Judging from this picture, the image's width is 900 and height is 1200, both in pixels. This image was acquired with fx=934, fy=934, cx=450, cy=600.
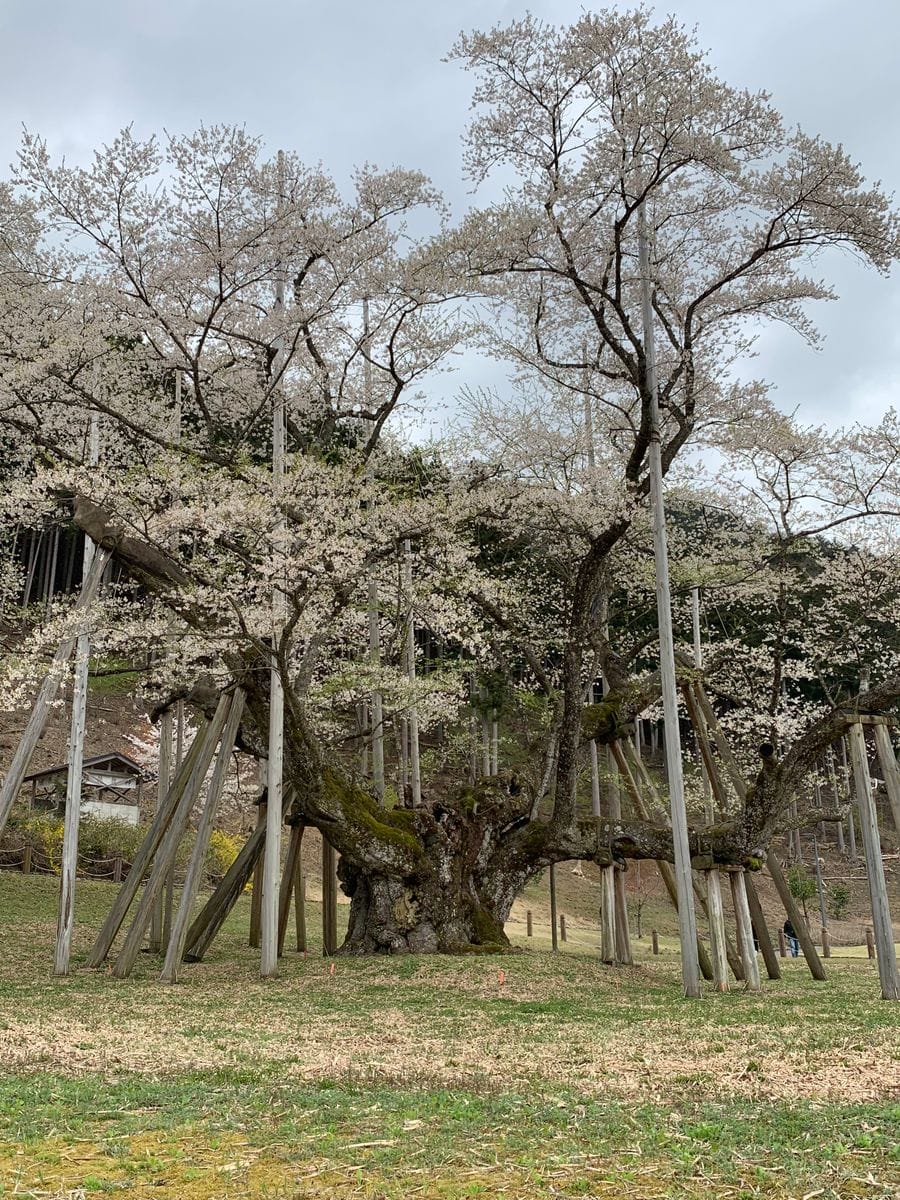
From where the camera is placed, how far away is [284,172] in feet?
41.9

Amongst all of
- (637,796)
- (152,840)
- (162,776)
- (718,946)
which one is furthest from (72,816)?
(637,796)

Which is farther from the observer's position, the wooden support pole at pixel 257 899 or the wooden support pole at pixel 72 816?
the wooden support pole at pixel 257 899

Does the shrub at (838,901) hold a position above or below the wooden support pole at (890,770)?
below

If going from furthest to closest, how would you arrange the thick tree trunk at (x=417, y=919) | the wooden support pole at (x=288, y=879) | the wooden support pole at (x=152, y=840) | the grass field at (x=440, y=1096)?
the wooden support pole at (x=288, y=879)
the thick tree trunk at (x=417, y=919)
the wooden support pole at (x=152, y=840)
the grass field at (x=440, y=1096)

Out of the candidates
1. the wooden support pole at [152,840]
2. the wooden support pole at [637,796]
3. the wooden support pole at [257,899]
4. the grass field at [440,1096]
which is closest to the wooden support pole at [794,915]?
the wooden support pole at [637,796]

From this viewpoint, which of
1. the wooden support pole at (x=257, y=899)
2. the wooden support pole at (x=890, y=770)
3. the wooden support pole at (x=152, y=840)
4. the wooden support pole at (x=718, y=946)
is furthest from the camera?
the wooden support pole at (x=257, y=899)

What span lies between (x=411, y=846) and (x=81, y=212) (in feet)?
30.9

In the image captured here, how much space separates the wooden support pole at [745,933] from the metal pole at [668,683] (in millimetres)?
2010

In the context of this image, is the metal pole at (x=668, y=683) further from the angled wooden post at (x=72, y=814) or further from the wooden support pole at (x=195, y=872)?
the angled wooden post at (x=72, y=814)

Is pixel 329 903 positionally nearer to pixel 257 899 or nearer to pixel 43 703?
pixel 257 899

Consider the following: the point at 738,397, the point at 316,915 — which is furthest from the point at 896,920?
the point at 738,397

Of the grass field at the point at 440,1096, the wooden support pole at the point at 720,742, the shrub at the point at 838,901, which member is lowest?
the shrub at the point at 838,901

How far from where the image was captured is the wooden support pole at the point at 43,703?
1088cm

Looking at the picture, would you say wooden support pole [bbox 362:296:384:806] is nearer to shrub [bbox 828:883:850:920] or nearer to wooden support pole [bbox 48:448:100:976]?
wooden support pole [bbox 48:448:100:976]
